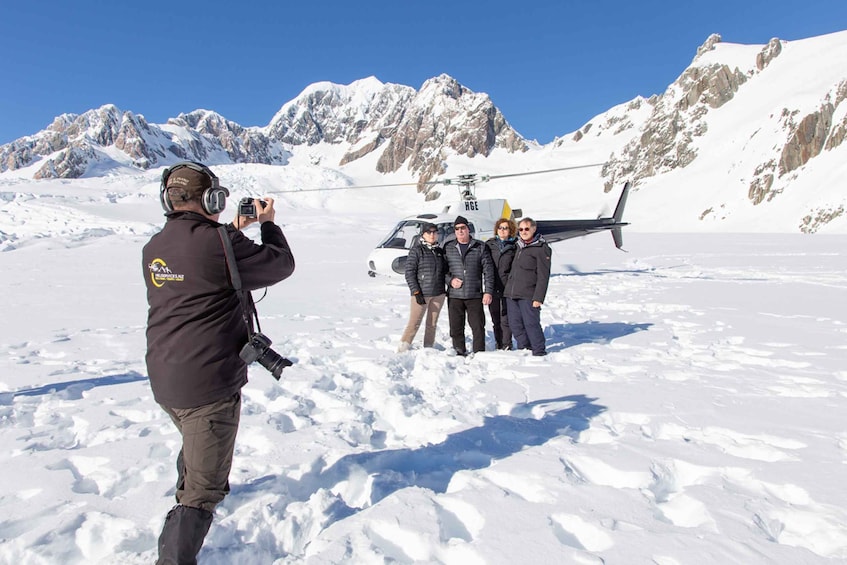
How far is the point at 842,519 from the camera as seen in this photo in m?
2.62

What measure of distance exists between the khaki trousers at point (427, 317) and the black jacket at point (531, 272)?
1.01 metres

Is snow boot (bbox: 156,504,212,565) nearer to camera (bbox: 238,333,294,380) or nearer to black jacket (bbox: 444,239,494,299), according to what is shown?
camera (bbox: 238,333,294,380)

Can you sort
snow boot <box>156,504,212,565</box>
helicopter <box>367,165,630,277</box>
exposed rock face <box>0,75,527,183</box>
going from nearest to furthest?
1. snow boot <box>156,504,212,565</box>
2. helicopter <box>367,165,630,277</box>
3. exposed rock face <box>0,75,527,183</box>

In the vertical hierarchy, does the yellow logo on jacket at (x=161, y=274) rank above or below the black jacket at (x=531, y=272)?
above

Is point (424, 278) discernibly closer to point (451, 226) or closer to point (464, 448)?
point (464, 448)

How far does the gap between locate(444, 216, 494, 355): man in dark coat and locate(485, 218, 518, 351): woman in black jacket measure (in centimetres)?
36

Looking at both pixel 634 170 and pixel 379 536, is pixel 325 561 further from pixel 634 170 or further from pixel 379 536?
pixel 634 170

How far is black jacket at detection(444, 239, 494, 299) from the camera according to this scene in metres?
6.61

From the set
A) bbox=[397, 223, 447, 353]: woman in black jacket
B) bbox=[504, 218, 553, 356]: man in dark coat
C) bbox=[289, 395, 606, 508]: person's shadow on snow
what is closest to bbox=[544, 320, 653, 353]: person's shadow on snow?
bbox=[504, 218, 553, 356]: man in dark coat

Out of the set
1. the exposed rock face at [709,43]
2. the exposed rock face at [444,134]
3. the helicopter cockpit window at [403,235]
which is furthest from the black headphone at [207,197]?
the exposed rock face at [444,134]

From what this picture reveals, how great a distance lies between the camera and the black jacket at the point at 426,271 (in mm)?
6609

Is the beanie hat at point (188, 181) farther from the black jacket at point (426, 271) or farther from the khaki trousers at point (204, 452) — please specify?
the black jacket at point (426, 271)

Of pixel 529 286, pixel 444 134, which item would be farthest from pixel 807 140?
pixel 444 134

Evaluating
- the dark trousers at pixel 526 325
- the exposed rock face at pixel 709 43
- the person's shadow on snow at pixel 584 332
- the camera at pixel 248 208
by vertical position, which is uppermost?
the exposed rock face at pixel 709 43
